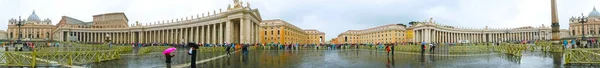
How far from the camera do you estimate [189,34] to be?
70250 mm

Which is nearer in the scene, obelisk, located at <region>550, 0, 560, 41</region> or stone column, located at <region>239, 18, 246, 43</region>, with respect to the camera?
obelisk, located at <region>550, 0, 560, 41</region>

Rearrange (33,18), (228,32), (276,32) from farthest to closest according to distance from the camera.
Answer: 1. (33,18)
2. (276,32)
3. (228,32)

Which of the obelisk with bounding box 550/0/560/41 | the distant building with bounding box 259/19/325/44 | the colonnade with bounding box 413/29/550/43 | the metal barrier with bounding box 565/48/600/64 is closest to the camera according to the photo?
the metal barrier with bounding box 565/48/600/64

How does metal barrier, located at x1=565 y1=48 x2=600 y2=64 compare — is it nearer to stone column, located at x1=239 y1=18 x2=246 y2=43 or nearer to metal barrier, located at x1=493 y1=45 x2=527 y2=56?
metal barrier, located at x1=493 y1=45 x2=527 y2=56

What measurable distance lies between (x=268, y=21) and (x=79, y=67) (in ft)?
303

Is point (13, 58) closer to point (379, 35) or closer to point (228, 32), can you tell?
point (228, 32)

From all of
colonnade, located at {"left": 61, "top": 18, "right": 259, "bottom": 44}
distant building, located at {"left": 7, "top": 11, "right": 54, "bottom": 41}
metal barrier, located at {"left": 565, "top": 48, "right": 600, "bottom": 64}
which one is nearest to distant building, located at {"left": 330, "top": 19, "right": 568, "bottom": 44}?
colonnade, located at {"left": 61, "top": 18, "right": 259, "bottom": 44}

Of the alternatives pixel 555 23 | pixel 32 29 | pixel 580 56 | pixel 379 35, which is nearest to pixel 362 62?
pixel 580 56

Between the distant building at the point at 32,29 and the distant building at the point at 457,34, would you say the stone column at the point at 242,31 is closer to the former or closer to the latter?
the distant building at the point at 457,34

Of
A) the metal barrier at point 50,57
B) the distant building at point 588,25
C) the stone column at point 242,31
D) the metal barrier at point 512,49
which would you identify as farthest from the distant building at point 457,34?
the metal barrier at point 50,57

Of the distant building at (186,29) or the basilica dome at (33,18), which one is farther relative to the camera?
the basilica dome at (33,18)

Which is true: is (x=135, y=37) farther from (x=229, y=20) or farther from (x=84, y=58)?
(x=84, y=58)

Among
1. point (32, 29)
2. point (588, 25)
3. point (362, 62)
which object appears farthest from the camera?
point (32, 29)

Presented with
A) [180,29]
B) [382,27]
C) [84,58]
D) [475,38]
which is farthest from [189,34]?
[475,38]
